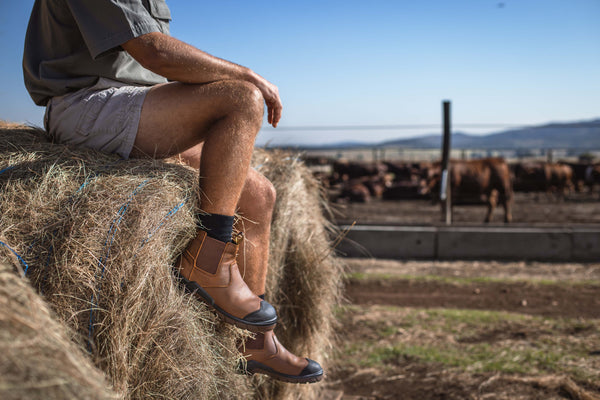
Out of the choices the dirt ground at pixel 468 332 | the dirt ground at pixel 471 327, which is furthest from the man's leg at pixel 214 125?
the dirt ground at pixel 471 327

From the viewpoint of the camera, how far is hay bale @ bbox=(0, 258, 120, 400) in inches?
32.1

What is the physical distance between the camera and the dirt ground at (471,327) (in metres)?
3.11

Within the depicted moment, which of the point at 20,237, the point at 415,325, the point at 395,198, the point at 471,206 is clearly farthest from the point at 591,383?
the point at 395,198

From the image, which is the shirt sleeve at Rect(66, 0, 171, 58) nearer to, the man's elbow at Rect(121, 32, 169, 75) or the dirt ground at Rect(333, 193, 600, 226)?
the man's elbow at Rect(121, 32, 169, 75)

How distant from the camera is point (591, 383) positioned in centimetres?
299

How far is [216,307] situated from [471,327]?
2982 millimetres

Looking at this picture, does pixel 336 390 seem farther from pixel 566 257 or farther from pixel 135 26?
pixel 566 257

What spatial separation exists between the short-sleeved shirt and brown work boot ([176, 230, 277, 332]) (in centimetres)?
91

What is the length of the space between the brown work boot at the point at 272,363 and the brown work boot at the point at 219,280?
0.78 feet

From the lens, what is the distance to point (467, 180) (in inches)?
367

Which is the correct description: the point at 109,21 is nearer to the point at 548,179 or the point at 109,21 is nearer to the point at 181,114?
the point at 181,114

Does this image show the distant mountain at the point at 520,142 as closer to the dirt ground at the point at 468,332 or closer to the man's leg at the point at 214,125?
the dirt ground at the point at 468,332

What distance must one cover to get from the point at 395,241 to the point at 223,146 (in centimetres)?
529

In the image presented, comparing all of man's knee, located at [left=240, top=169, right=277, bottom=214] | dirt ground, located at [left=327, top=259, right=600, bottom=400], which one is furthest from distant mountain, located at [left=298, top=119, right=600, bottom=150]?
man's knee, located at [left=240, top=169, right=277, bottom=214]
